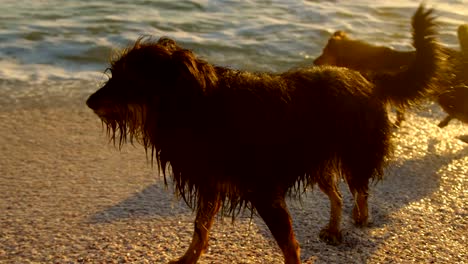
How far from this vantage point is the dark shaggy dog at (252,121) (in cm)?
345

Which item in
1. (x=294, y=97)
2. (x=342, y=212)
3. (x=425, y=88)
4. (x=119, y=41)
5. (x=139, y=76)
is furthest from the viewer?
(x=119, y=41)

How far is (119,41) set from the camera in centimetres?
997

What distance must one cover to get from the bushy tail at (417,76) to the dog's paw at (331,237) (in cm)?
94

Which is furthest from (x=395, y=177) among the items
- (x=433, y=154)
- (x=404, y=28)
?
(x=404, y=28)

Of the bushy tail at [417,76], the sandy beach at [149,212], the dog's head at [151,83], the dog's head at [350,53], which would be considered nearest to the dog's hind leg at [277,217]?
the sandy beach at [149,212]

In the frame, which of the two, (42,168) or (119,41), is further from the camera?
(119,41)

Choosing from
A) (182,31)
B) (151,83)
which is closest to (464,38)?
(151,83)

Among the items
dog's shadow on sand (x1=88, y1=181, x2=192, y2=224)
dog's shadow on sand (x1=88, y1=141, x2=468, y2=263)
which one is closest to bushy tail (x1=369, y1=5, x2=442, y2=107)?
dog's shadow on sand (x1=88, y1=141, x2=468, y2=263)

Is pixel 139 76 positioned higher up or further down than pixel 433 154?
higher up

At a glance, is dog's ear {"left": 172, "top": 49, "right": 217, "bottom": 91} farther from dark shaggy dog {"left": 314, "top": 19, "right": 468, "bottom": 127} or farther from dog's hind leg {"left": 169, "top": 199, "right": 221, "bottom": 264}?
dark shaggy dog {"left": 314, "top": 19, "right": 468, "bottom": 127}

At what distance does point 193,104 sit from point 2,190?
7.51 feet

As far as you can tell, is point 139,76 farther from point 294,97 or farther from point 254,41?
point 254,41

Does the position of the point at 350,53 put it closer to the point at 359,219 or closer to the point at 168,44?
the point at 359,219

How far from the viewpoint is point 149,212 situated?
4.83 meters
